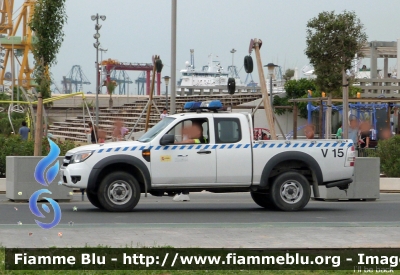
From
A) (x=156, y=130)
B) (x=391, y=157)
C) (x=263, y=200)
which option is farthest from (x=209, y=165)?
(x=391, y=157)

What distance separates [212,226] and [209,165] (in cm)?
294

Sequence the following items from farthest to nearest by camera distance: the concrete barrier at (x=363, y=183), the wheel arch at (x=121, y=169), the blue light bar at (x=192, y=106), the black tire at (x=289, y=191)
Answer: the concrete barrier at (x=363, y=183) < the blue light bar at (x=192, y=106) < the black tire at (x=289, y=191) < the wheel arch at (x=121, y=169)

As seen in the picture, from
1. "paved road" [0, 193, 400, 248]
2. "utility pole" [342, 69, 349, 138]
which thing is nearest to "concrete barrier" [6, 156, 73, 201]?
"paved road" [0, 193, 400, 248]

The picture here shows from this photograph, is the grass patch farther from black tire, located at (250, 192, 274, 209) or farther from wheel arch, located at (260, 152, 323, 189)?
black tire, located at (250, 192, 274, 209)

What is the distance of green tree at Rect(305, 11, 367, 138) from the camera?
24625 mm

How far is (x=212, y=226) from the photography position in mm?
11961

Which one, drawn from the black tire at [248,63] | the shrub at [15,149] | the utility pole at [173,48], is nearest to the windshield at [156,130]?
the shrub at [15,149]

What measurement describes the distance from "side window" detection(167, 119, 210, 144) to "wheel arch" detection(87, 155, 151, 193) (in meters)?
0.94

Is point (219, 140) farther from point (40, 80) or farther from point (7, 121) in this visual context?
point (7, 121)

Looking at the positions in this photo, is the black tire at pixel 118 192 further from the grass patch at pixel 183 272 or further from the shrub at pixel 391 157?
the shrub at pixel 391 157

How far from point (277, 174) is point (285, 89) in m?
35.0

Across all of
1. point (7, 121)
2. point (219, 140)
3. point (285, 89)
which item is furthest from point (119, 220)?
point (285, 89)

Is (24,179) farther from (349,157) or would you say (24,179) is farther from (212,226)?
(349,157)

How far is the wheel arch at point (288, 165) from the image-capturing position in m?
14.8
